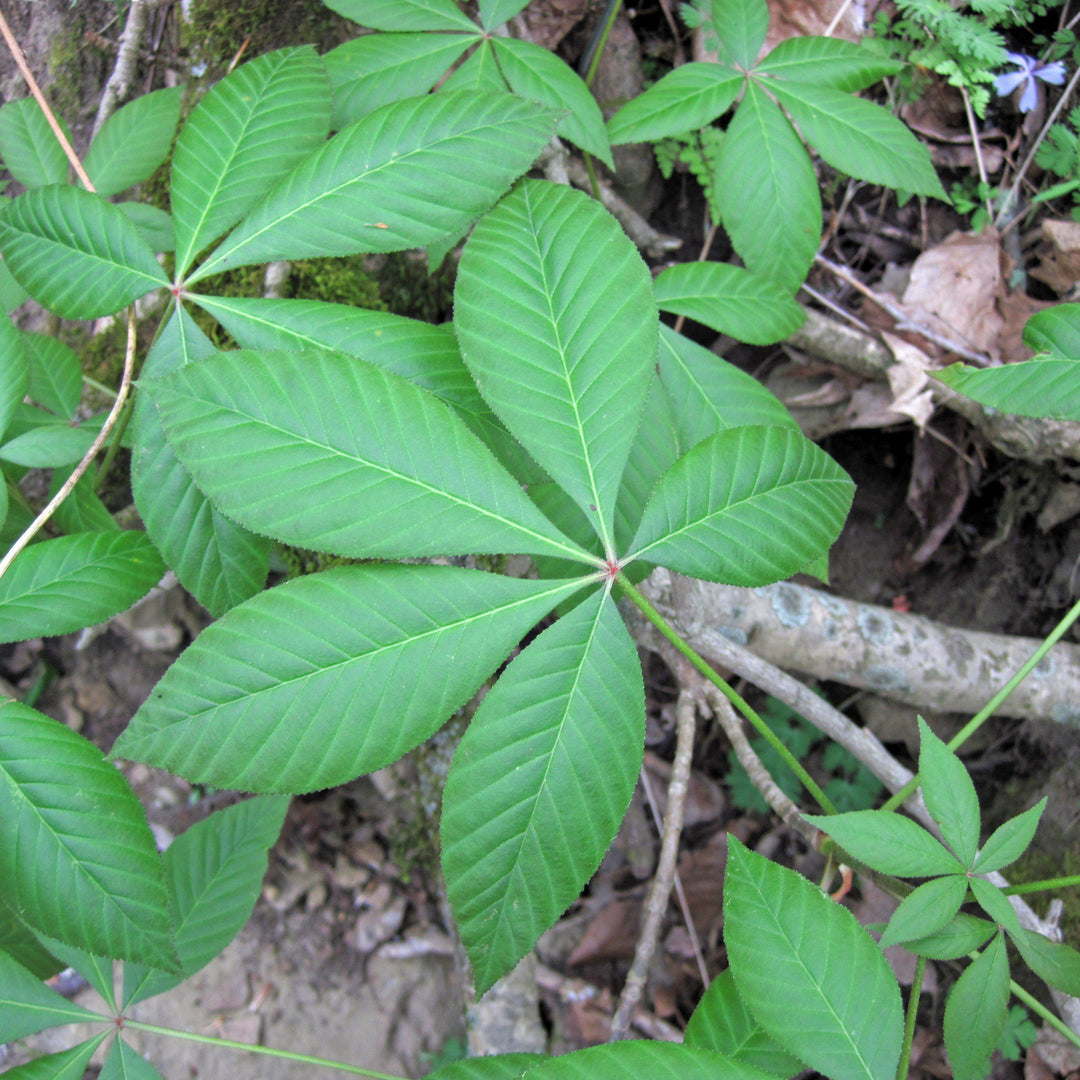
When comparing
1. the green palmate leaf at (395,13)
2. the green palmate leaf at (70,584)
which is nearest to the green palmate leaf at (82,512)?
the green palmate leaf at (70,584)

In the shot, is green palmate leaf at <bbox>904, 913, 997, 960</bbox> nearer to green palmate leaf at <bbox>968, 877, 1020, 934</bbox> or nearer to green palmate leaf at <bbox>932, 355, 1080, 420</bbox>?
green palmate leaf at <bbox>968, 877, 1020, 934</bbox>

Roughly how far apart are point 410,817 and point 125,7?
2.24m

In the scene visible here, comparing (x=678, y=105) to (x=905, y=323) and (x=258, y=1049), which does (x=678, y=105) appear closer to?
(x=905, y=323)

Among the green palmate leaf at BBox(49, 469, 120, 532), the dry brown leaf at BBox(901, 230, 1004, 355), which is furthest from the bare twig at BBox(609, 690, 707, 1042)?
the dry brown leaf at BBox(901, 230, 1004, 355)

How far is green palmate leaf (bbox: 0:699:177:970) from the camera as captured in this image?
0.93 meters

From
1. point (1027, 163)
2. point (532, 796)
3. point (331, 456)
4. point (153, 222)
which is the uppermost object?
point (1027, 163)

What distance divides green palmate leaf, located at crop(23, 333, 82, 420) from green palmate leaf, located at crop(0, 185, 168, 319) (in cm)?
37

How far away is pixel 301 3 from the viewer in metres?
1.77

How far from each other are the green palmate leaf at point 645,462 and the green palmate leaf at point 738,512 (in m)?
0.13

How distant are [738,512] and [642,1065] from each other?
646 mm

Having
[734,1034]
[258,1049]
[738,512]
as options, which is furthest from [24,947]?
[738,512]


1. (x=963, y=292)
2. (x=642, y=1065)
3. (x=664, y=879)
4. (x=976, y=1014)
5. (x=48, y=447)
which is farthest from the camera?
(x=963, y=292)

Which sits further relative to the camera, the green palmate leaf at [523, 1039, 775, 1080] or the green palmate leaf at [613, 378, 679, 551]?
the green palmate leaf at [613, 378, 679, 551]

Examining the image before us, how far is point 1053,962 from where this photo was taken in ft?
3.53
